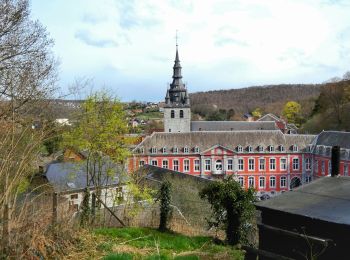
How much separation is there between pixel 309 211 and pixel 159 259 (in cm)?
251

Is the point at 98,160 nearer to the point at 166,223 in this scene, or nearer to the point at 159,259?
the point at 166,223

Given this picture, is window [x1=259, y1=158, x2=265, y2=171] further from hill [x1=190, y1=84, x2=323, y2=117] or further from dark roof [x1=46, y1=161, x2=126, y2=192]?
hill [x1=190, y1=84, x2=323, y2=117]

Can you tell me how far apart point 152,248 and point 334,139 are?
135 ft

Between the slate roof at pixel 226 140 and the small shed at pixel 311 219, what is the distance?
4084 centimetres

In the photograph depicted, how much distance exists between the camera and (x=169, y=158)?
1930 inches

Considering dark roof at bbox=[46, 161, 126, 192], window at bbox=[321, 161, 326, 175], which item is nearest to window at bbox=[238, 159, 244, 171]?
window at bbox=[321, 161, 326, 175]

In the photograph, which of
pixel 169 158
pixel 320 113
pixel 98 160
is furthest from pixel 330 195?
pixel 320 113

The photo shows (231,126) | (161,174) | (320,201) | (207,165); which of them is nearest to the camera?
(320,201)

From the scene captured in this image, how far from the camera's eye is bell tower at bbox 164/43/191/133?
200 ft

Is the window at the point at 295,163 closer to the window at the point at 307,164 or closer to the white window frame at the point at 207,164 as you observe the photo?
the window at the point at 307,164

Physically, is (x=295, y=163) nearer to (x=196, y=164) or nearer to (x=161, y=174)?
(x=196, y=164)

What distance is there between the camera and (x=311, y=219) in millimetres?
6852

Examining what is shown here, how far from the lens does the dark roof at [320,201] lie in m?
6.72

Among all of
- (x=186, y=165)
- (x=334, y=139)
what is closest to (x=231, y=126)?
(x=186, y=165)
